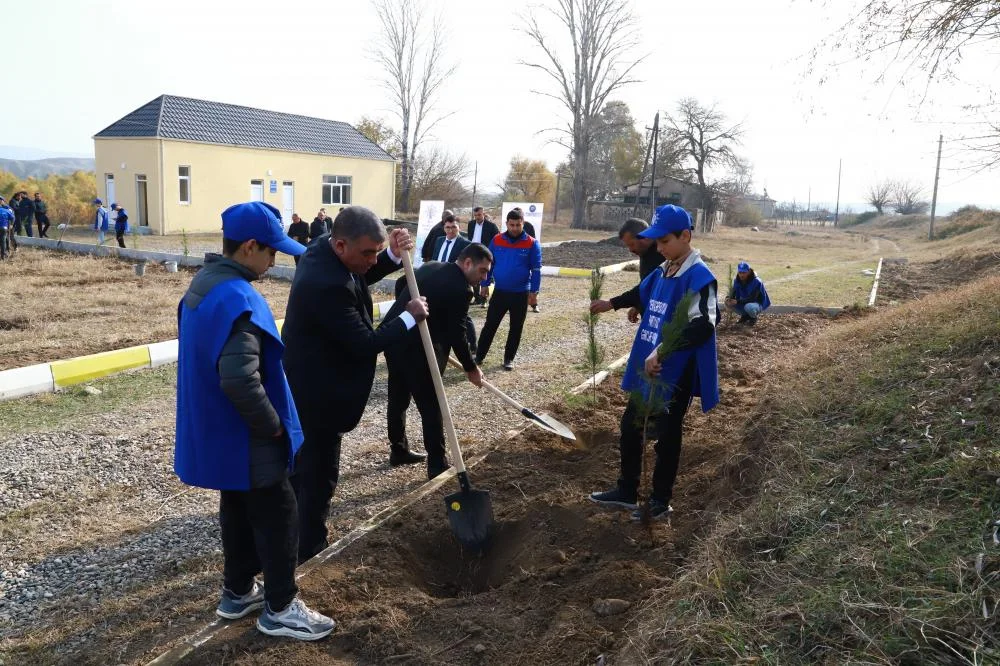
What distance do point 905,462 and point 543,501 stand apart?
2.01 meters

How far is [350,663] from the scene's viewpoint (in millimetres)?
2902

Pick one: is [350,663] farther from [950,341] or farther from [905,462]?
[950,341]

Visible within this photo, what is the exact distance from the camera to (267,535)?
2963 mm

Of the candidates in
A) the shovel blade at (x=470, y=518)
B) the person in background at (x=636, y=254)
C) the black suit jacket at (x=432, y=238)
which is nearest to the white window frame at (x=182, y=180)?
the black suit jacket at (x=432, y=238)

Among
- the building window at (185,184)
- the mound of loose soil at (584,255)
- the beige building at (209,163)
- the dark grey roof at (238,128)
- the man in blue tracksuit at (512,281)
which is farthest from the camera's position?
the building window at (185,184)

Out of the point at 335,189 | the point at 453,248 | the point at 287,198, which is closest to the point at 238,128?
the point at 287,198

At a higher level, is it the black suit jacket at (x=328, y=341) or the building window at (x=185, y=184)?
the building window at (x=185, y=184)

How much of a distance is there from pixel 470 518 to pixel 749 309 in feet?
25.7

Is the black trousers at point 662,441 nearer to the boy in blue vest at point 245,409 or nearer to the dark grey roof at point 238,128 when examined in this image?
the boy in blue vest at point 245,409

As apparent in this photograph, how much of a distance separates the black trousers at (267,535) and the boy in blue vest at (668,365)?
6.14 ft

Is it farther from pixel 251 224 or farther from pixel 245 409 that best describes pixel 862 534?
pixel 251 224

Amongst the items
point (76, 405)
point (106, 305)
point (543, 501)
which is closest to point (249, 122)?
point (106, 305)

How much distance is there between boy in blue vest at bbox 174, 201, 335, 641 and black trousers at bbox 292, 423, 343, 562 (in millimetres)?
591

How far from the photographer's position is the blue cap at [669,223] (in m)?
3.92
